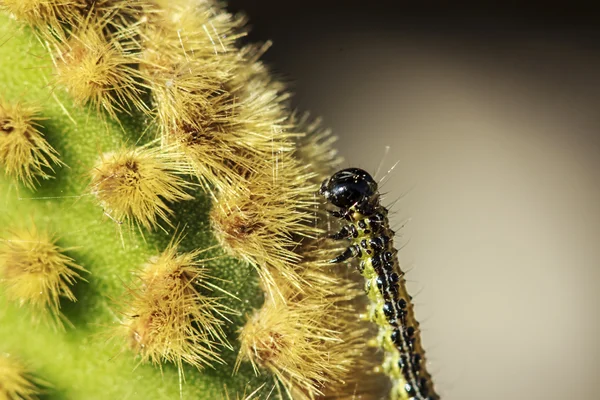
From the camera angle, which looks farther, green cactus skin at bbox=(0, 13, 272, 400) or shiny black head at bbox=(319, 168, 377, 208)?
shiny black head at bbox=(319, 168, 377, 208)

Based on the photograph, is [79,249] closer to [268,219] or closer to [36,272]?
[36,272]

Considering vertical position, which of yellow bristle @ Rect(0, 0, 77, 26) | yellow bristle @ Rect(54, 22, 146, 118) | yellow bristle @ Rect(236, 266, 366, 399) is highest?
yellow bristle @ Rect(0, 0, 77, 26)

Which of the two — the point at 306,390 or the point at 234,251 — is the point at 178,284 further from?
the point at 306,390

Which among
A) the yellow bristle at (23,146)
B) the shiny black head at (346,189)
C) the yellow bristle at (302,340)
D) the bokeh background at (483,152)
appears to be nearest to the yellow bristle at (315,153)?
the shiny black head at (346,189)

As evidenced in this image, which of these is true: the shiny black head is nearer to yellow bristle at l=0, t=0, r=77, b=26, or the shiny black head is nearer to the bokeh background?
yellow bristle at l=0, t=0, r=77, b=26

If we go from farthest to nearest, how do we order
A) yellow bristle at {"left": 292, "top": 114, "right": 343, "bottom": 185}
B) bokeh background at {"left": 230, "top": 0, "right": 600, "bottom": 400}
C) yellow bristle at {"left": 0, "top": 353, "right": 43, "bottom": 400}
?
1. bokeh background at {"left": 230, "top": 0, "right": 600, "bottom": 400}
2. yellow bristle at {"left": 292, "top": 114, "right": 343, "bottom": 185}
3. yellow bristle at {"left": 0, "top": 353, "right": 43, "bottom": 400}

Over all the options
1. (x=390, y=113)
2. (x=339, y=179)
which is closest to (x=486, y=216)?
(x=390, y=113)

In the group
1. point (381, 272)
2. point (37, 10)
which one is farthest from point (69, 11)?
point (381, 272)

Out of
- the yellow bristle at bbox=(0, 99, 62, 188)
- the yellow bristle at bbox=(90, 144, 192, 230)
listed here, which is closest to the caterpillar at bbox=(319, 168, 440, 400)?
the yellow bristle at bbox=(90, 144, 192, 230)

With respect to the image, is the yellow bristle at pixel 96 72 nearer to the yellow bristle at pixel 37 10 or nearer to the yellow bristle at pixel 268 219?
the yellow bristle at pixel 37 10
